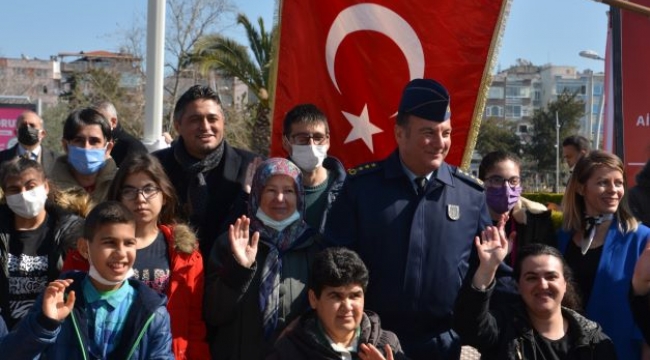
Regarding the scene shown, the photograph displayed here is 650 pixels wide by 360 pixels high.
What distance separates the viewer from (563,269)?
14.0 ft

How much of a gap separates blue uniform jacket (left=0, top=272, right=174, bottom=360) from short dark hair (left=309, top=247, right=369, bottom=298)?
710mm

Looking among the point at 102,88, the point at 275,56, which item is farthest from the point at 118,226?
the point at 102,88

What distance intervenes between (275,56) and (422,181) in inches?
81.5

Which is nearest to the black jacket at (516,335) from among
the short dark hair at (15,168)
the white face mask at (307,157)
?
the white face mask at (307,157)

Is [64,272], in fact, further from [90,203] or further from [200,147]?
[200,147]

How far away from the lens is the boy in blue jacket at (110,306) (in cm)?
389

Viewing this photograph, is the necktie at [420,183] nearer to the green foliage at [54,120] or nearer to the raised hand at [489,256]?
the raised hand at [489,256]

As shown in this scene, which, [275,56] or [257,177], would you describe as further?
[275,56]

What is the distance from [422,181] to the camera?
4.15 metres

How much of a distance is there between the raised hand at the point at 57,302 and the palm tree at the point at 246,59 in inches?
869

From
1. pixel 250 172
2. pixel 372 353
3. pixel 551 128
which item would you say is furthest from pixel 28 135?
pixel 551 128

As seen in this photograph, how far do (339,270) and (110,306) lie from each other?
1020mm

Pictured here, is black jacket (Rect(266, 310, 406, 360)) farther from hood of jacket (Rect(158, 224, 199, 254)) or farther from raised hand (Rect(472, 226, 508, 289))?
hood of jacket (Rect(158, 224, 199, 254))

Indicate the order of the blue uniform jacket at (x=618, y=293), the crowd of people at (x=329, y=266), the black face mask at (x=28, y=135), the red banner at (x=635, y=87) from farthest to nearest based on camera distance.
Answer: the red banner at (x=635, y=87) → the black face mask at (x=28, y=135) → the blue uniform jacket at (x=618, y=293) → the crowd of people at (x=329, y=266)
